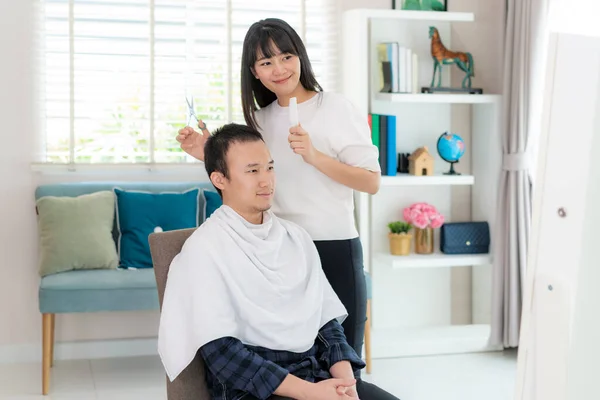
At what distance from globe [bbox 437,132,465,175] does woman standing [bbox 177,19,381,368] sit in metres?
2.08

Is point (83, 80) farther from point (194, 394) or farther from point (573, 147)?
point (573, 147)

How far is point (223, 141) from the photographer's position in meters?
1.96

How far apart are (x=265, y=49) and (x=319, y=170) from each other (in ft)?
1.07

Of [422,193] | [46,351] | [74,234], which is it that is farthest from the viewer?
[422,193]

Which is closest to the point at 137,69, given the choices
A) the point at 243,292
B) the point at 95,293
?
the point at 95,293

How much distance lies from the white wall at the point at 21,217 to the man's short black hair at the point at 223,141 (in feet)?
7.33

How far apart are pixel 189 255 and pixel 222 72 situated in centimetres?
249

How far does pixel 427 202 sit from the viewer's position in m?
4.38

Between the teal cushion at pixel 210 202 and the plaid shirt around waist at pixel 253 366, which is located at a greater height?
the teal cushion at pixel 210 202

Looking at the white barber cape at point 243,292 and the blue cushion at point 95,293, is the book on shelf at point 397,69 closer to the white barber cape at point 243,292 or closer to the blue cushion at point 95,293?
the blue cushion at point 95,293

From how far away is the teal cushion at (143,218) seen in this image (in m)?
3.86

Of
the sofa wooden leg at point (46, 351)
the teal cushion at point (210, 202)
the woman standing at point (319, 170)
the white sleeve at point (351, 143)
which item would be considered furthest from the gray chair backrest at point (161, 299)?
the teal cushion at point (210, 202)

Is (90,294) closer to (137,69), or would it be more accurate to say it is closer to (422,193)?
(137,69)

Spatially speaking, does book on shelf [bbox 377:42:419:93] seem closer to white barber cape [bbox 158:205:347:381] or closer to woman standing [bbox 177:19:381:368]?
woman standing [bbox 177:19:381:368]
